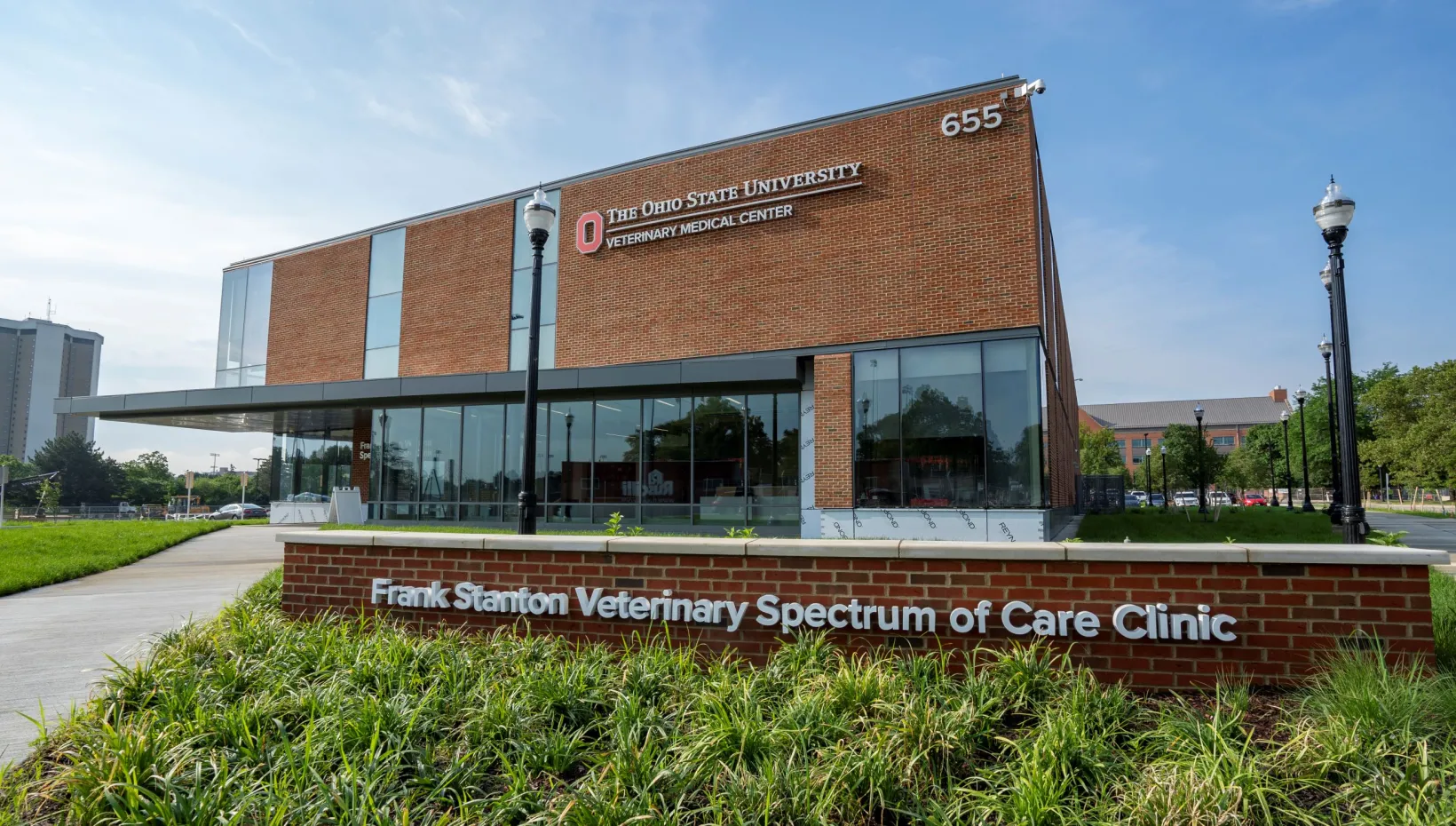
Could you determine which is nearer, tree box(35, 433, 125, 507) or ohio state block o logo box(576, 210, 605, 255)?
ohio state block o logo box(576, 210, 605, 255)

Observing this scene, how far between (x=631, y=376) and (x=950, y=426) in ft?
24.5

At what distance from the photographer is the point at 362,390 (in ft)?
74.1

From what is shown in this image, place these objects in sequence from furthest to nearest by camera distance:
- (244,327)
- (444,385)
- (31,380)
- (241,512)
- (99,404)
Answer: (31,380), (241,512), (244,327), (99,404), (444,385)

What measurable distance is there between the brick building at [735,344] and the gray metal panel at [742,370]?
6 cm

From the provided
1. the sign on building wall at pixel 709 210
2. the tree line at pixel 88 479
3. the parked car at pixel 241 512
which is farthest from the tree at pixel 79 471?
the sign on building wall at pixel 709 210

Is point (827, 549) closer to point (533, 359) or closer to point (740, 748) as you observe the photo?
point (740, 748)

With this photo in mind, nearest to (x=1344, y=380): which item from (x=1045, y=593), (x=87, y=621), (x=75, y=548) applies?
(x=1045, y=593)

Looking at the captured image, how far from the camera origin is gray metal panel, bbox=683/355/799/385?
17812 mm

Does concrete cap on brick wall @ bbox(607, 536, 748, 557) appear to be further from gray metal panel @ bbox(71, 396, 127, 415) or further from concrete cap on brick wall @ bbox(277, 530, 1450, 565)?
gray metal panel @ bbox(71, 396, 127, 415)

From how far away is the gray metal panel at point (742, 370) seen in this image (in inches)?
701

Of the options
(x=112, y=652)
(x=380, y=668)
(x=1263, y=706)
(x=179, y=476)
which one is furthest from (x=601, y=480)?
(x=179, y=476)

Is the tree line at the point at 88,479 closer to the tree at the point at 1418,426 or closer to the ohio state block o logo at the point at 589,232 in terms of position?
the ohio state block o logo at the point at 589,232

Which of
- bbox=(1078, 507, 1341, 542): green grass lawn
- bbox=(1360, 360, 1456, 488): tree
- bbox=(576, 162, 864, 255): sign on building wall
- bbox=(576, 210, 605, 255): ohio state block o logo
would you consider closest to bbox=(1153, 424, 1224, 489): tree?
bbox=(1360, 360, 1456, 488): tree

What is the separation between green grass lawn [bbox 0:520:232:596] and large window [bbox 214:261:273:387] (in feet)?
23.9
